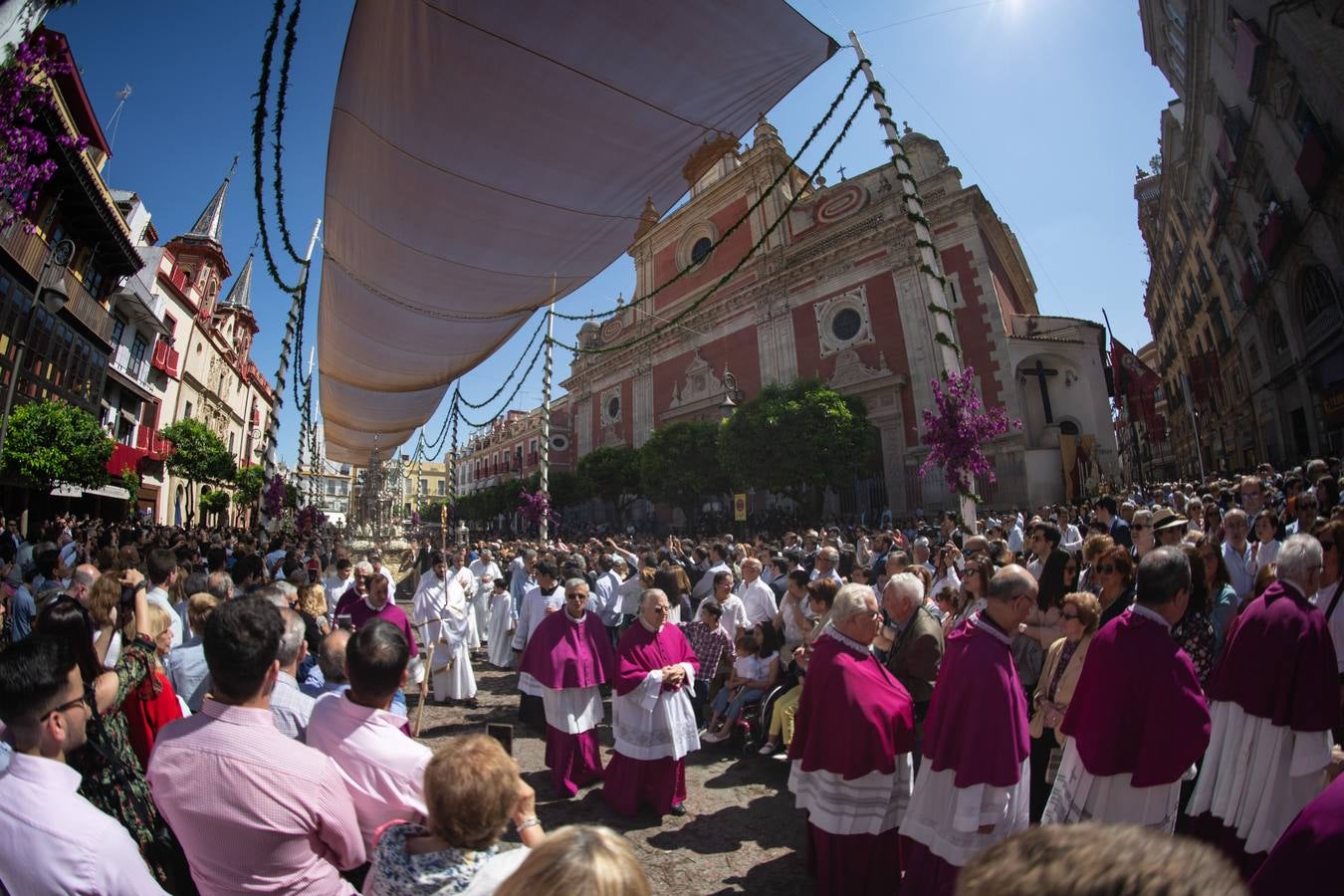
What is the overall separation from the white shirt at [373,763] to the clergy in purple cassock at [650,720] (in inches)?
105

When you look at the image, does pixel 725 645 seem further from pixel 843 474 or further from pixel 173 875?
pixel 843 474

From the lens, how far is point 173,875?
2383 millimetres

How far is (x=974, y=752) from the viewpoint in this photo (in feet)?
9.14

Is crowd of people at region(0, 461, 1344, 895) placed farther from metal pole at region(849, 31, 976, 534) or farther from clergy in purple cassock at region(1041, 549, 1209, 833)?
metal pole at region(849, 31, 976, 534)

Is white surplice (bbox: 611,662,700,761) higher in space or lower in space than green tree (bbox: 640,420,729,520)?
lower

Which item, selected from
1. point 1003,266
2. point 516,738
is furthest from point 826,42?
point 1003,266

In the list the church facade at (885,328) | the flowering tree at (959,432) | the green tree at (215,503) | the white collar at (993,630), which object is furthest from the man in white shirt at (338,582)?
the green tree at (215,503)

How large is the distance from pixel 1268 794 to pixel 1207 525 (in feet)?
19.5

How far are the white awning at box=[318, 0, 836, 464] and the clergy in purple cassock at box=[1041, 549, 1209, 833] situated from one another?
363cm

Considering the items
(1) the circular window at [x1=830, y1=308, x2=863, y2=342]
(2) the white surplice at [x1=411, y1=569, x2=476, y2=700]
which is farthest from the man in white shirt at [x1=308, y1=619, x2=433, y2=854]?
(1) the circular window at [x1=830, y1=308, x2=863, y2=342]

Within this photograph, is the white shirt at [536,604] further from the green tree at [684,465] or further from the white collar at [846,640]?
the green tree at [684,465]

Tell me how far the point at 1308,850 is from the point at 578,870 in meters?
1.23

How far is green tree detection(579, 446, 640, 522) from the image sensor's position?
108 feet

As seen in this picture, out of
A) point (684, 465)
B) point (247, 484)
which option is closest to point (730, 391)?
point (684, 465)
